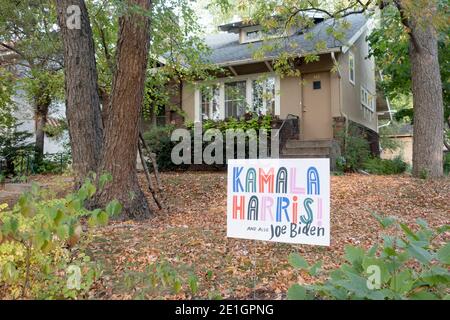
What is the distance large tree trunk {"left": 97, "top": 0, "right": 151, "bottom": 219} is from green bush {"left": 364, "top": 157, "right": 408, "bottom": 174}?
859 cm

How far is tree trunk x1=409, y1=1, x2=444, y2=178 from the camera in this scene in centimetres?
919

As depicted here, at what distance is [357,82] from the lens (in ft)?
53.3

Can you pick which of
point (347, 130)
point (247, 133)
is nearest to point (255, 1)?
point (247, 133)

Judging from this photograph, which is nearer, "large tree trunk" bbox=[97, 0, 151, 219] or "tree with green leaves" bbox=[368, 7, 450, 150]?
"large tree trunk" bbox=[97, 0, 151, 219]

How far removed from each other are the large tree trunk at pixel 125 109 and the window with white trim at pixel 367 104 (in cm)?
1288

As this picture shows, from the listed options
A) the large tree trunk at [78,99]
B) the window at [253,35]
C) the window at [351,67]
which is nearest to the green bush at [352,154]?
the window at [351,67]

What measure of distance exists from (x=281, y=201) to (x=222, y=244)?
1550 millimetres

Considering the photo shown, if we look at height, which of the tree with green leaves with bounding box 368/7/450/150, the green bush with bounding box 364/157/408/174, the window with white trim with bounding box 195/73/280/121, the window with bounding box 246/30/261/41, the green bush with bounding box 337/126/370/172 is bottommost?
the green bush with bounding box 364/157/408/174

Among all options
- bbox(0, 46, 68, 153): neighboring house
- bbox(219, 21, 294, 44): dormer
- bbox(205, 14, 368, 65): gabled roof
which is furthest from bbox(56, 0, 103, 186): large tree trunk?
bbox(219, 21, 294, 44): dormer

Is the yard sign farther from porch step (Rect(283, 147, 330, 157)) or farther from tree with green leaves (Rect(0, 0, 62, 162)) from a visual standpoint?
porch step (Rect(283, 147, 330, 157))

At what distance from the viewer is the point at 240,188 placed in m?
3.44

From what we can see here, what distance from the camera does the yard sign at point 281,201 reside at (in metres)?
3.14

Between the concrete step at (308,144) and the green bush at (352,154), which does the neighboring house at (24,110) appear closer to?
the concrete step at (308,144)
